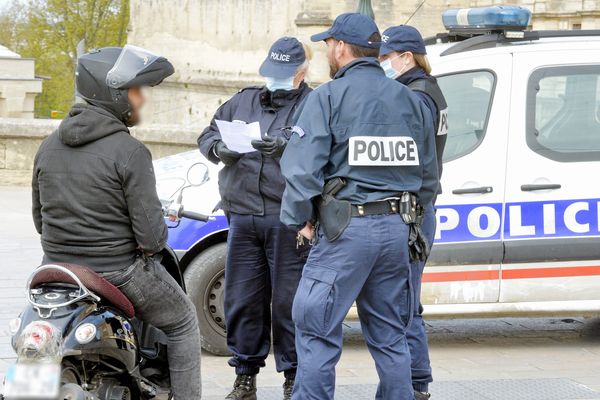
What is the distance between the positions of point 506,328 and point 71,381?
14.7 feet

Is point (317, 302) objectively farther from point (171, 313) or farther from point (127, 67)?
point (127, 67)

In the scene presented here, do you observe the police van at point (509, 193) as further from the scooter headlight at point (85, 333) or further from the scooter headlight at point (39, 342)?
the scooter headlight at point (39, 342)

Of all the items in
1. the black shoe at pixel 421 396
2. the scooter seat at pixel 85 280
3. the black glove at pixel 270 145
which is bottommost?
the black shoe at pixel 421 396

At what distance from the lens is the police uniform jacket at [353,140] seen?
475cm

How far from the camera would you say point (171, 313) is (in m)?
4.78

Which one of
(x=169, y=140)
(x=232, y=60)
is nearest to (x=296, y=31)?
(x=232, y=60)

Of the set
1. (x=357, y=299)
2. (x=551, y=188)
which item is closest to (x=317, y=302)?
(x=357, y=299)

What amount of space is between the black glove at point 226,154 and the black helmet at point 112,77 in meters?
1.22

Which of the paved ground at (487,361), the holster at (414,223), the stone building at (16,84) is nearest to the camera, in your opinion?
the holster at (414,223)

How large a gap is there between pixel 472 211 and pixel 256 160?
1855 mm

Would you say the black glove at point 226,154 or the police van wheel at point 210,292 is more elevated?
the black glove at point 226,154

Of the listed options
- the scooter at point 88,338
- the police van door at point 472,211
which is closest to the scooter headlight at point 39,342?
the scooter at point 88,338

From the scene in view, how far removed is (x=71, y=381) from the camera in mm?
4441

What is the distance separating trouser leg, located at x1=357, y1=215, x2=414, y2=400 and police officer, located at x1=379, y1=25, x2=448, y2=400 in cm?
65
